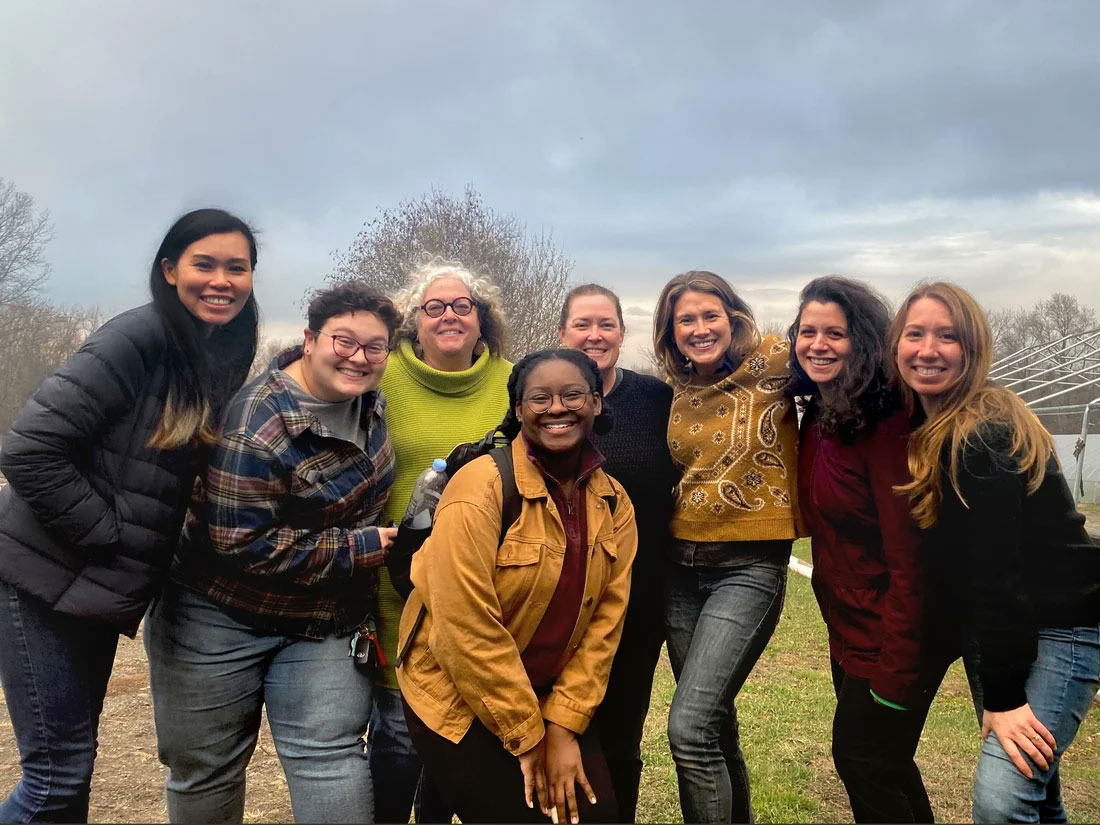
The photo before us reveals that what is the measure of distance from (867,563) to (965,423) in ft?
2.00

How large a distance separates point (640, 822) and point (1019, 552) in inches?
103

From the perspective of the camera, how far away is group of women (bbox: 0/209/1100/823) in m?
2.64

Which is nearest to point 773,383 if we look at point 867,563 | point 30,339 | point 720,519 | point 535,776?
point 720,519

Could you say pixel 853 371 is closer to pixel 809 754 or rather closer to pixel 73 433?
pixel 73 433

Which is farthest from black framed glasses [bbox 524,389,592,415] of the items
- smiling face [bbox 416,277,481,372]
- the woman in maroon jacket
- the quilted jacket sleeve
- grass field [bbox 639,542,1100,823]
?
grass field [bbox 639,542,1100,823]

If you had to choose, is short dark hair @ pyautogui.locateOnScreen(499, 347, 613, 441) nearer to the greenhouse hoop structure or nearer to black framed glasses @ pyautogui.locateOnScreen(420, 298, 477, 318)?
black framed glasses @ pyautogui.locateOnScreen(420, 298, 477, 318)

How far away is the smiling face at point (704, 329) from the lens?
347cm

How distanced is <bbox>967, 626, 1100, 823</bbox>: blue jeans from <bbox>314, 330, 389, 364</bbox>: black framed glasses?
8.00 feet

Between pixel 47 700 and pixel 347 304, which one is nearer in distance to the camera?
pixel 47 700

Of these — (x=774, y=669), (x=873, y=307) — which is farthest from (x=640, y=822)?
(x=774, y=669)

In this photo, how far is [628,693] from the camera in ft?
11.3

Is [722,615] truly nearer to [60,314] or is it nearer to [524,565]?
[524,565]

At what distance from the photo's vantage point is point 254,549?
2801 mm

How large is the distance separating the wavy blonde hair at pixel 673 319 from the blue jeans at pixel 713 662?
86 centimetres
